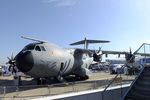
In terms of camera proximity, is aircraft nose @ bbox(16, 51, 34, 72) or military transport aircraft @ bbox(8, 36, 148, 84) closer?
aircraft nose @ bbox(16, 51, 34, 72)

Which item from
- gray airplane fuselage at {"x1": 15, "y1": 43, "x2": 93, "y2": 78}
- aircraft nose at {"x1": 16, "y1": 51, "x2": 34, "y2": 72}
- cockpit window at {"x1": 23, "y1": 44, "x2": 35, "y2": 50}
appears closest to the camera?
aircraft nose at {"x1": 16, "y1": 51, "x2": 34, "y2": 72}

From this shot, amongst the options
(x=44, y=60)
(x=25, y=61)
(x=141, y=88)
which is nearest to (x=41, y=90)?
(x=25, y=61)

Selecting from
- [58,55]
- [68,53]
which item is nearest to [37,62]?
[58,55]

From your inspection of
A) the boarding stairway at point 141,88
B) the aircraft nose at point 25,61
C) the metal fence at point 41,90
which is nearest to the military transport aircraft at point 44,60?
the aircraft nose at point 25,61

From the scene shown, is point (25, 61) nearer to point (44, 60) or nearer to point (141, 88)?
point (44, 60)

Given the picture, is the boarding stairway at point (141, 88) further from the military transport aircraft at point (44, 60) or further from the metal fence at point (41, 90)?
the military transport aircraft at point (44, 60)

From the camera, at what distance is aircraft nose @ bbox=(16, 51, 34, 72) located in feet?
67.3

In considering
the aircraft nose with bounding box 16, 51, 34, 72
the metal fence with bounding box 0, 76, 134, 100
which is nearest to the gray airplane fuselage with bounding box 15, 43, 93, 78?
the aircraft nose with bounding box 16, 51, 34, 72

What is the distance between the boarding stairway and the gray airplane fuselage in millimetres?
11561

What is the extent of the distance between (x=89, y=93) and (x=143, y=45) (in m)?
4.80

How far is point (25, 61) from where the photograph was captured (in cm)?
2047

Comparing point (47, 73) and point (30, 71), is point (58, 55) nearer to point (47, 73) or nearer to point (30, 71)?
point (47, 73)

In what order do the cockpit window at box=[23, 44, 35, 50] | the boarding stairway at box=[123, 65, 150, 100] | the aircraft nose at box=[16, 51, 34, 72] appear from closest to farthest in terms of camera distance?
the boarding stairway at box=[123, 65, 150, 100]
the aircraft nose at box=[16, 51, 34, 72]
the cockpit window at box=[23, 44, 35, 50]

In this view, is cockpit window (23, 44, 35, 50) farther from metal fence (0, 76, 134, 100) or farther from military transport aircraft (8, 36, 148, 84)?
metal fence (0, 76, 134, 100)
